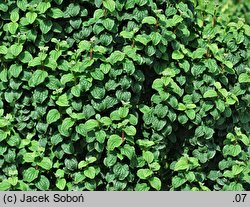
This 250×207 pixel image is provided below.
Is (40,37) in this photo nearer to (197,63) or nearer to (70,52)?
(70,52)

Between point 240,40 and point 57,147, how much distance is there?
50.9 inches

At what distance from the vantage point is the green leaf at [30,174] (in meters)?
3.25

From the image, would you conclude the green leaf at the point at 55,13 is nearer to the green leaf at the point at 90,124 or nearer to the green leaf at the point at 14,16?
the green leaf at the point at 14,16

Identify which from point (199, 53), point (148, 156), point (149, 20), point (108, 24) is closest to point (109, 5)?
point (108, 24)

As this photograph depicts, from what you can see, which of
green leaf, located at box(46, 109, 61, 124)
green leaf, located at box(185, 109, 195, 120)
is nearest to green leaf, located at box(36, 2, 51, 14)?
green leaf, located at box(46, 109, 61, 124)

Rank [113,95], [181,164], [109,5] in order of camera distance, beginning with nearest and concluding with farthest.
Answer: [109,5], [113,95], [181,164]

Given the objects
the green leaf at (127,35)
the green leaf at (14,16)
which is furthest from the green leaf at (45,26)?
the green leaf at (127,35)

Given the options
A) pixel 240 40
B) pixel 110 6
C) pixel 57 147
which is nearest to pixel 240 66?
pixel 240 40

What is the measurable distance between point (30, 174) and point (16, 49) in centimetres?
72

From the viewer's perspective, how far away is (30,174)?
3.25 metres

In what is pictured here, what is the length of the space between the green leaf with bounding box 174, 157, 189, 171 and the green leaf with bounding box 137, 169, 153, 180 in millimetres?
178

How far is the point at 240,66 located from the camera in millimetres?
3527

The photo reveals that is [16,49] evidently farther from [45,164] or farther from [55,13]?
[45,164]

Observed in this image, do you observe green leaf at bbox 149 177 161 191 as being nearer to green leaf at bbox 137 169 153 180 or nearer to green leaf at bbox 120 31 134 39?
green leaf at bbox 137 169 153 180
